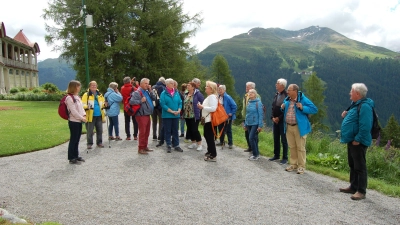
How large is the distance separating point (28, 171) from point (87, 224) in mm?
3671

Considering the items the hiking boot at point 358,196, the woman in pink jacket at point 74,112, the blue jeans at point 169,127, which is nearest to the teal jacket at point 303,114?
the hiking boot at point 358,196

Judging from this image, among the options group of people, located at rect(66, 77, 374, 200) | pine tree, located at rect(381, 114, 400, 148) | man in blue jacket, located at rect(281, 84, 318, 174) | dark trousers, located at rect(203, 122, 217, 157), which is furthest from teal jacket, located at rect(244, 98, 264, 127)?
pine tree, located at rect(381, 114, 400, 148)

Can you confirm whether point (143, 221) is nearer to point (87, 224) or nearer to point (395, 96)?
point (87, 224)

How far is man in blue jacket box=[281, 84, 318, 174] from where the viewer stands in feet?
22.6

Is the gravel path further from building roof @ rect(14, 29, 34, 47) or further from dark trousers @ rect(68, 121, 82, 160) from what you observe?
building roof @ rect(14, 29, 34, 47)

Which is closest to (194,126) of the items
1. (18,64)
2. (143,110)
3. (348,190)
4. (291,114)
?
(143,110)

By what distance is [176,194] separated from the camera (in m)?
5.53

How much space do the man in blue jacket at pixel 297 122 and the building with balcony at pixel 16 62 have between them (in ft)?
152

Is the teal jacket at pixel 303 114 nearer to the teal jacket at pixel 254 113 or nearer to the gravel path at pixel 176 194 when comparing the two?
the gravel path at pixel 176 194

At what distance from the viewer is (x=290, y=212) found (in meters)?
4.77

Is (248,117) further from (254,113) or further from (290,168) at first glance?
(290,168)

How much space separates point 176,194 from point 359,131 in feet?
11.5

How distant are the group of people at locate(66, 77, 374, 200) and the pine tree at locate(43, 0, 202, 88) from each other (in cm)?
2000

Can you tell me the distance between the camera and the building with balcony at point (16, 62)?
152 ft
